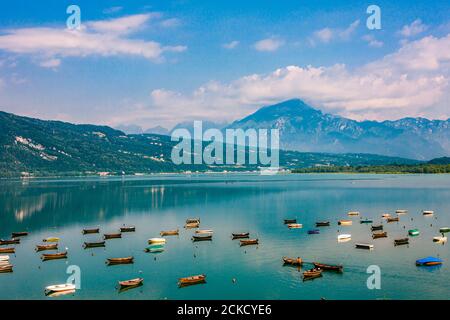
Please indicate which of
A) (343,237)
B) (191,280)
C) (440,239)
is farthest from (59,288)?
(440,239)

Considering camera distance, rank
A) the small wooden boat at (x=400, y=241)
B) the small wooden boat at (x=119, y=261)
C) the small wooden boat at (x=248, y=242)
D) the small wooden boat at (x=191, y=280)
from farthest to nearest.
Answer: the small wooden boat at (x=248, y=242) < the small wooden boat at (x=400, y=241) < the small wooden boat at (x=119, y=261) < the small wooden boat at (x=191, y=280)

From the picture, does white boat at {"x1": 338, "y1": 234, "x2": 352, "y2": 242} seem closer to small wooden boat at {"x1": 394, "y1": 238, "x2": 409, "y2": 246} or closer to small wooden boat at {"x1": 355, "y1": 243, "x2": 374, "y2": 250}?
small wooden boat at {"x1": 355, "y1": 243, "x2": 374, "y2": 250}

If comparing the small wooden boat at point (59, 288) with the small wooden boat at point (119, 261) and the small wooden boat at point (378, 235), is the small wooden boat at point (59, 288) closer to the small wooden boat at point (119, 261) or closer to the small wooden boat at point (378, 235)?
the small wooden boat at point (119, 261)

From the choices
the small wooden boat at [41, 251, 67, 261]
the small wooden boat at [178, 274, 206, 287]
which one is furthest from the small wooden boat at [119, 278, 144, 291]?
the small wooden boat at [41, 251, 67, 261]

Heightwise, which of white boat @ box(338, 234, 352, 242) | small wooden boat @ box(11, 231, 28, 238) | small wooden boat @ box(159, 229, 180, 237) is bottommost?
small wooden boat @ box(11, 231, 28, 238)

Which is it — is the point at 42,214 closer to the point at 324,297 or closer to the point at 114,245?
the point at 114,245

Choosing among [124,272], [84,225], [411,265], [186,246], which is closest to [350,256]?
[411,265]

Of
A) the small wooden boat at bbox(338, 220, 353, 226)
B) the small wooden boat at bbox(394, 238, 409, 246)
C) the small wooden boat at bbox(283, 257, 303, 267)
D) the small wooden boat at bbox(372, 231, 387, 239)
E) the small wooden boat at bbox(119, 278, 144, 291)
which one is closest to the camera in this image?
the small wooden boat at bbox(119, 278, 144, 291)

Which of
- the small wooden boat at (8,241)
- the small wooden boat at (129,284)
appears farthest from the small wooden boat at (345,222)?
the small wooden boat at (8,241)
